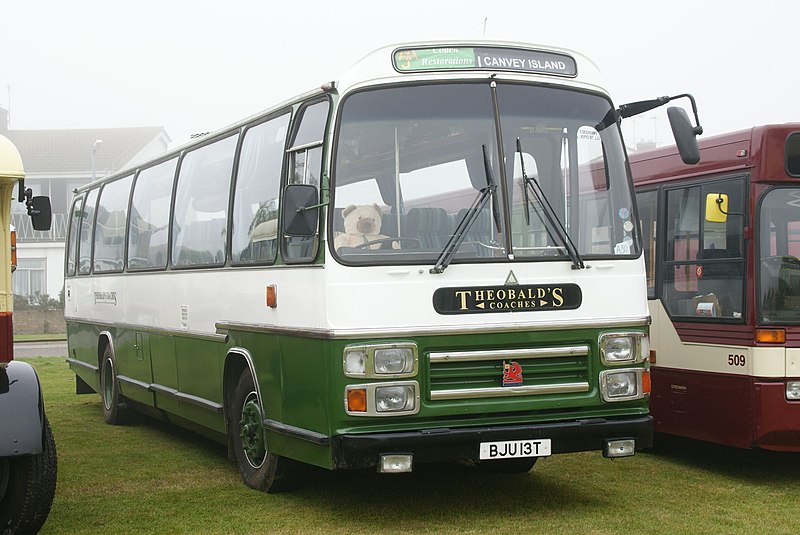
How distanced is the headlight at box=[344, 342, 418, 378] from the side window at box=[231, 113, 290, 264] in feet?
4.72

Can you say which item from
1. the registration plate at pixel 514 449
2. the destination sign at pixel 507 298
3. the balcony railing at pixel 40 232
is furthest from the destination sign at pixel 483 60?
the balcony railing at pixel 40 232

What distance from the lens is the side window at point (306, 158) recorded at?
26.2ft

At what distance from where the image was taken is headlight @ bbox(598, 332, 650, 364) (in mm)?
8086

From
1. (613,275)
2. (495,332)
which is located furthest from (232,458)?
(613,275)

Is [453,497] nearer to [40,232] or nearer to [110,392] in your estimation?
[110,392]

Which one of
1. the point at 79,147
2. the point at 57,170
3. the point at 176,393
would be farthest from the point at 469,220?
the point at 79,147

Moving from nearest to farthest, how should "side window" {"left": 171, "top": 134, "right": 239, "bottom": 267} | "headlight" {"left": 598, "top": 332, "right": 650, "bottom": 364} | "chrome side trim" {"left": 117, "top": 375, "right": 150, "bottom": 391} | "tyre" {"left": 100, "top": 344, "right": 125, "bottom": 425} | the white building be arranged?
1. "headlight" {"left": 598, "top": 332, "right": 650, "bottom": 364}
2. "side window" {"left": 171, "top": 134, "right": 239, "bottom": 267}
3. "chrome side trim" {"left": 117, "top": 375, "right": 150, "bottom": 391}
4. "tyre" {"left": 100, "top": 344, "right": 125, "bottom": 425}
5. the white building

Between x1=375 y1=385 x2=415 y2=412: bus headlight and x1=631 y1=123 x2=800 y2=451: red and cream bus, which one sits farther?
x1=631 y1=123 x2=800 y2=451: red and cream bus

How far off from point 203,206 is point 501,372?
3.92 meters

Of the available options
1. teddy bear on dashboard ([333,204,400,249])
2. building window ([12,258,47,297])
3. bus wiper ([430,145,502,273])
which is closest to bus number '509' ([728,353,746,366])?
bus wiper ([430,145,502,273])

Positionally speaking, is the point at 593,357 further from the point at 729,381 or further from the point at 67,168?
the point at 67,168

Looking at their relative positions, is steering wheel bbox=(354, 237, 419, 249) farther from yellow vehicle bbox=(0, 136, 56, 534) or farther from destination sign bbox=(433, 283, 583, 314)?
yellow vehicle bbox=(0, 136, 56, 534)

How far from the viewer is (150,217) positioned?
1252cm

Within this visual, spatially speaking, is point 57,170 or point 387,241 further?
point 57,170
